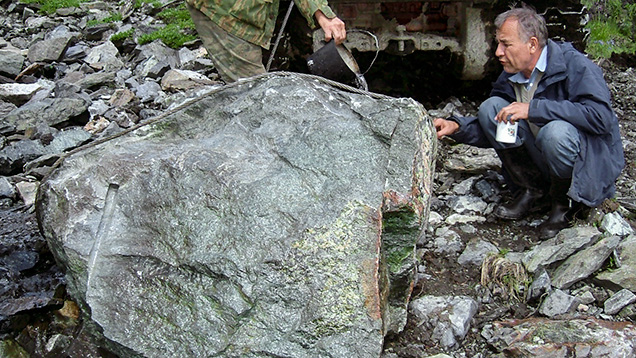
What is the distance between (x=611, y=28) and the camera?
24.6 ft

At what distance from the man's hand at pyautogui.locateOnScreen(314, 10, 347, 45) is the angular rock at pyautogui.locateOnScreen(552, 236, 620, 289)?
5.92ft

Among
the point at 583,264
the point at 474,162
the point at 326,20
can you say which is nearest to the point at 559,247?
the point at 583,264

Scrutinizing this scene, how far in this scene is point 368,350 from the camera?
245 centimetres

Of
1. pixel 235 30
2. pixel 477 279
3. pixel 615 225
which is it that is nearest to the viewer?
pixel 477 279

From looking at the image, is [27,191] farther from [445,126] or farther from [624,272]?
[624,272]

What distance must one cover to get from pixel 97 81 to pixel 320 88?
3.73m

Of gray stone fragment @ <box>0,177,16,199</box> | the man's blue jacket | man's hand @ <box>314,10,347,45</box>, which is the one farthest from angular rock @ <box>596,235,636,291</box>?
gray stone fragment @ <box>0,177,16,199</box>

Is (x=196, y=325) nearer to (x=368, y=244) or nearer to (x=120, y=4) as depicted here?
(x=368, y=244)

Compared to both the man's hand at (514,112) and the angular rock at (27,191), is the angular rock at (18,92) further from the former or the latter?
the man's hand at (514,112)

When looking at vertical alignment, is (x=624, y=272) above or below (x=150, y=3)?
above

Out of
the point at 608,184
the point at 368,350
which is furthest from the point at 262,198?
the point at 608,184

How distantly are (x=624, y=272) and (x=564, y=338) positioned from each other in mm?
670

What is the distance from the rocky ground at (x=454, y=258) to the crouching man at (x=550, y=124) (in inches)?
8.0

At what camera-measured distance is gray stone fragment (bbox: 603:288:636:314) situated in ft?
10.1
